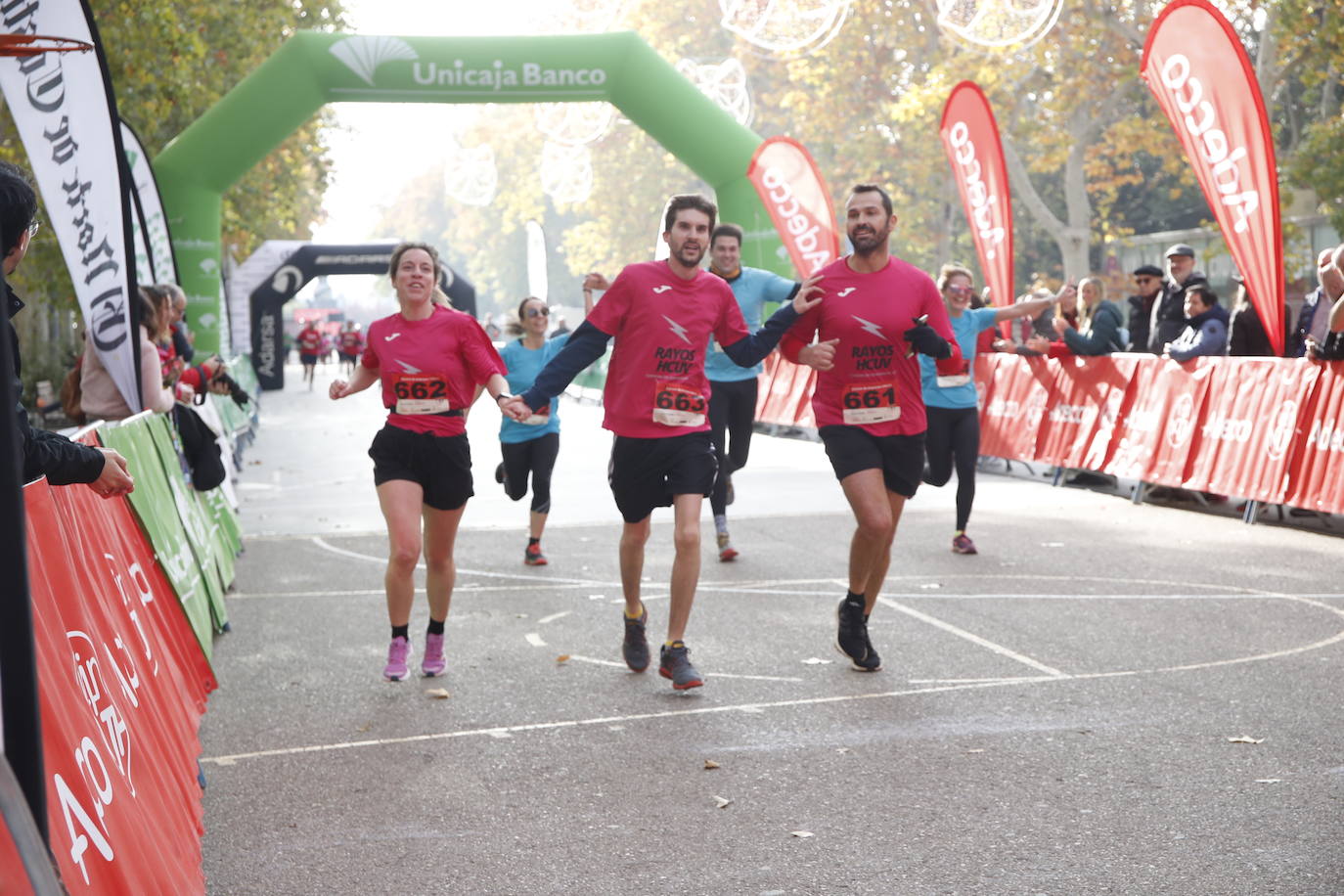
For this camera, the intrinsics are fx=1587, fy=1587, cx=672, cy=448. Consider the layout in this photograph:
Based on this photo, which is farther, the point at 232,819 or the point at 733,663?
the point at 733,663

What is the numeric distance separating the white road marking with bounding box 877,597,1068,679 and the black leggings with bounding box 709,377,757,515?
1.85 meters

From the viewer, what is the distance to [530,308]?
10.7 m

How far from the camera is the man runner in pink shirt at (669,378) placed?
6695 mm

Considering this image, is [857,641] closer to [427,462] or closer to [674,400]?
[674,400]

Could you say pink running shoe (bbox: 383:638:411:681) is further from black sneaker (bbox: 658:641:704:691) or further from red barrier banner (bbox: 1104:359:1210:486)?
red barrier banner (bbox: 1104:359:1210:486)

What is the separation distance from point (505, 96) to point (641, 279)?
14984 millimetres

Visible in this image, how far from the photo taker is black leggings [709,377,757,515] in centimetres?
1031

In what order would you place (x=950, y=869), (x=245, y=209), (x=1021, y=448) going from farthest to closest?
(x=245, y=209) → (x=1021, y=448) → (x=950, y=869)

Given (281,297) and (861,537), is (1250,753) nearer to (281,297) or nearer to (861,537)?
(861,537)

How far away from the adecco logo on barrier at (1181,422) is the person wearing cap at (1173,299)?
1.92 feet

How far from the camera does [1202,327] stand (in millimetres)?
12773

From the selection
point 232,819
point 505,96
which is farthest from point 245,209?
point 232,819

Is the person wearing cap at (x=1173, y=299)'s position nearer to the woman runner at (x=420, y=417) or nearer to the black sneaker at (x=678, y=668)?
the black sneaker at (x=678, y=668)

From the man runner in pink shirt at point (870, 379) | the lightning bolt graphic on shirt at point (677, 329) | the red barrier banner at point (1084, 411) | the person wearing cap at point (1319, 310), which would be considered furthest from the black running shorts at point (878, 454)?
the red barrier banner at point (1084, 411)
